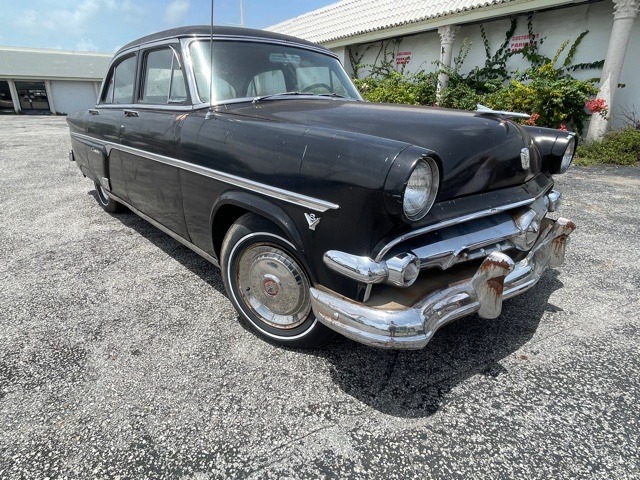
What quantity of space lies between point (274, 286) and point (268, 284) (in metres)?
0.04

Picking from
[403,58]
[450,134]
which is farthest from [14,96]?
[450,134]

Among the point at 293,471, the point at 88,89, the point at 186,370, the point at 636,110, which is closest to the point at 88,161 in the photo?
the point at 186,370

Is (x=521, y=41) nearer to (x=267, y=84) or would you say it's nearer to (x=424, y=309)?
(x=267, y=84)

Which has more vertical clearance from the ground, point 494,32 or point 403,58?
point 494,32

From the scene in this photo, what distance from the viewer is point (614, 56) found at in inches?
308

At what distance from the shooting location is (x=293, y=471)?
1.53 metres

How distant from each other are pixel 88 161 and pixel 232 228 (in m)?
2.82

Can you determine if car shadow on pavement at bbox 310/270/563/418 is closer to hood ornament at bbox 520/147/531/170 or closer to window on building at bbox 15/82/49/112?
hood ornament at bbox 520/147/531/170

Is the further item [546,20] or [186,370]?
[546,20]

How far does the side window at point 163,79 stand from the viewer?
2.79 m

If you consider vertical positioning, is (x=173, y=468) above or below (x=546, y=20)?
below

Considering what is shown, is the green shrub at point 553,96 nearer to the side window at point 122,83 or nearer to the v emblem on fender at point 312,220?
the side window at point 122,83

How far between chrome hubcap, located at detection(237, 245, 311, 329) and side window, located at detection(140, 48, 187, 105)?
1311 mm

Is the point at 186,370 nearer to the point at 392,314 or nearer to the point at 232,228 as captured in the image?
the point at 232,228
